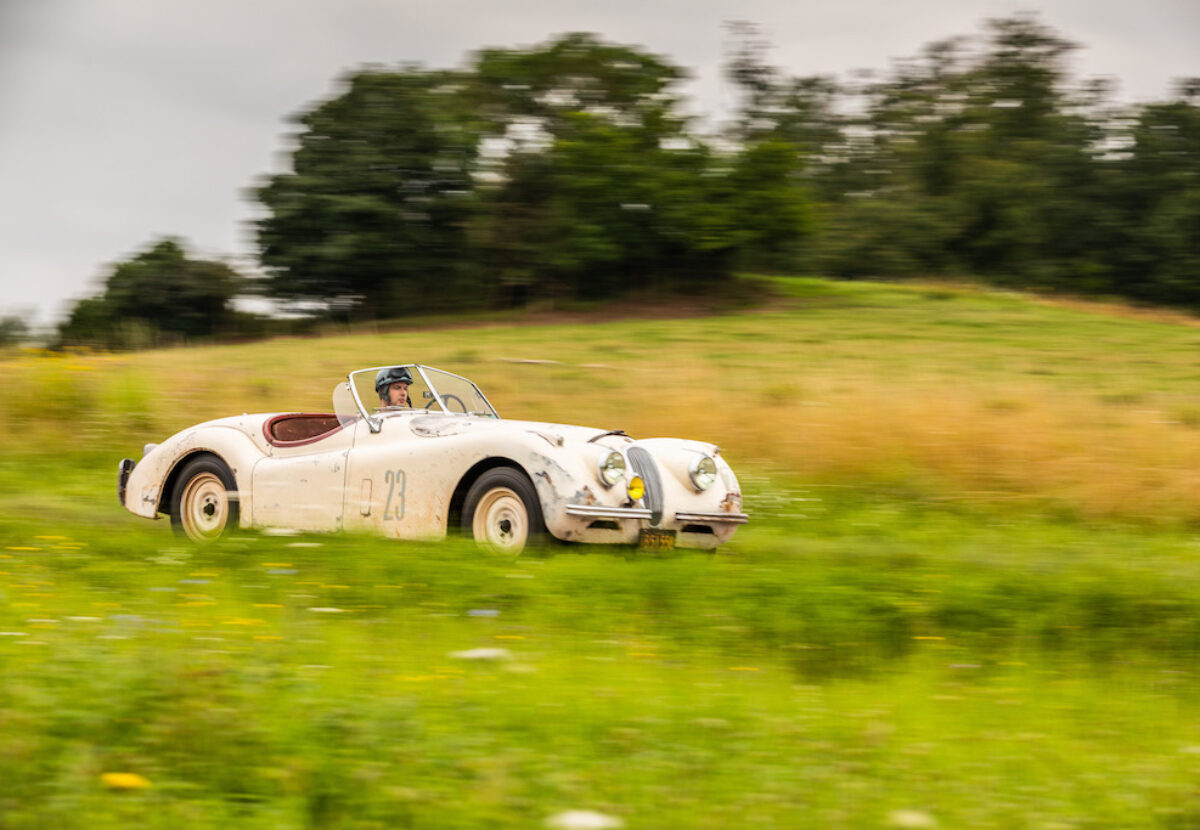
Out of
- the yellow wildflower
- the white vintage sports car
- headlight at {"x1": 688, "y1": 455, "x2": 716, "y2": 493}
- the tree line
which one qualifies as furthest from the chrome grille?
the tree line

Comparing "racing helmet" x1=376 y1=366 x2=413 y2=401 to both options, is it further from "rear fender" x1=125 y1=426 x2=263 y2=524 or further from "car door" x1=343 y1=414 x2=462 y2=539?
"rear fender" x1=125 y1=426 x2=263 y2=524

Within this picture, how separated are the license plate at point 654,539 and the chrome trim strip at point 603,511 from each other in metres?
0.17

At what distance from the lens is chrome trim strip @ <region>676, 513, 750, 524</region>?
767 cm

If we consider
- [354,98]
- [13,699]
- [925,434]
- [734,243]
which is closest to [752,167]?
[734,243]

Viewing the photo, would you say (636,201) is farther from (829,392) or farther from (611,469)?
(611,469)

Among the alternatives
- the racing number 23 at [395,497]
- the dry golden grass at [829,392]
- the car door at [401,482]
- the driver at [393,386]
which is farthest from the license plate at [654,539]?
the dry golden grass at [829,392]

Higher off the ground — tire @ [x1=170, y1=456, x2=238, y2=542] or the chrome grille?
the chrome grille

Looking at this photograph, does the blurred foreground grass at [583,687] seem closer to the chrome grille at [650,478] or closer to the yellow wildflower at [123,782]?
the yellow wildflower at [123,782]

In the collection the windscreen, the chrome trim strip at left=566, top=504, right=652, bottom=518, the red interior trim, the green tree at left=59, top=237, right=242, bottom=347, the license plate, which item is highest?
the green tree at left=59, top=237, right=242, bottom=347

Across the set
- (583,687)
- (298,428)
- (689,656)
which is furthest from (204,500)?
(583,687)

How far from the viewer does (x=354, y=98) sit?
41812 millimetres

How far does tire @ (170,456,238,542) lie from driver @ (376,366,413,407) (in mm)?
1252

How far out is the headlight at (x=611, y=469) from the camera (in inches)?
285

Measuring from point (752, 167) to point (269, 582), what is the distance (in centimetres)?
3047
